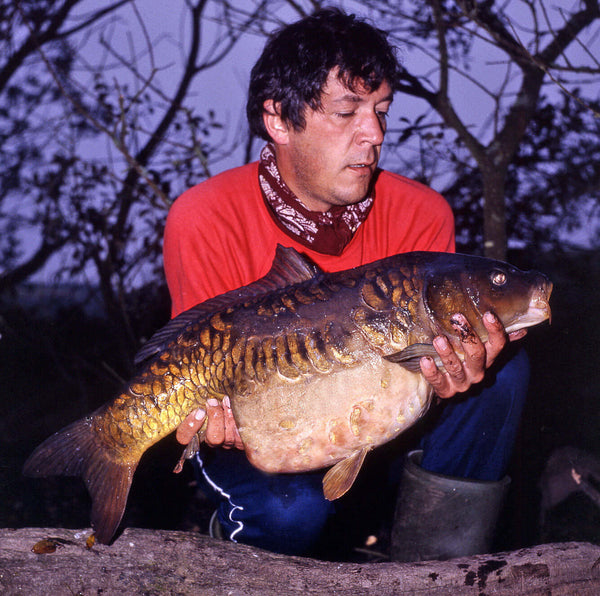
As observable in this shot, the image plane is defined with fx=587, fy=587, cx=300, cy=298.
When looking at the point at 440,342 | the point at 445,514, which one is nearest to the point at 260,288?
the point at 440,342

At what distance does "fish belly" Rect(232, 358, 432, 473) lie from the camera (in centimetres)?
165

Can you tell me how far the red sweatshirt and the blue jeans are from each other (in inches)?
25.3

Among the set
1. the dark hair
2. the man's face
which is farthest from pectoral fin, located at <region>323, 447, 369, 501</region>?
the dark hair

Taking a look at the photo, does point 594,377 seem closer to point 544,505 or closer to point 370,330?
point 544,505

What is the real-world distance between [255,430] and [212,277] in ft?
2.70

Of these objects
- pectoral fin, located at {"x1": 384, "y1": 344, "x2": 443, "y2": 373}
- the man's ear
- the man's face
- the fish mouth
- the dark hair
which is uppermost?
the dark hair

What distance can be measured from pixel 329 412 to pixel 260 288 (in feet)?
1.47

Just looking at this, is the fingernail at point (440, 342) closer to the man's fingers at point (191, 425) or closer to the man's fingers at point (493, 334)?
the man's fingers at point (493, 334)

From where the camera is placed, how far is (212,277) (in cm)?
238

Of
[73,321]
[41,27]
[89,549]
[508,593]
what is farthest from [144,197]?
[508,593]

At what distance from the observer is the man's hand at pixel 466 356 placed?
164 centimetres

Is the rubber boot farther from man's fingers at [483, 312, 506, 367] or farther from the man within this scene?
man's fingers at [483, 312, 506, 367]

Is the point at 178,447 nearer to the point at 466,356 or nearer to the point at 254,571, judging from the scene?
the point at 254,571

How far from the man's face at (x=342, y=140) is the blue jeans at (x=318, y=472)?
94 cm
